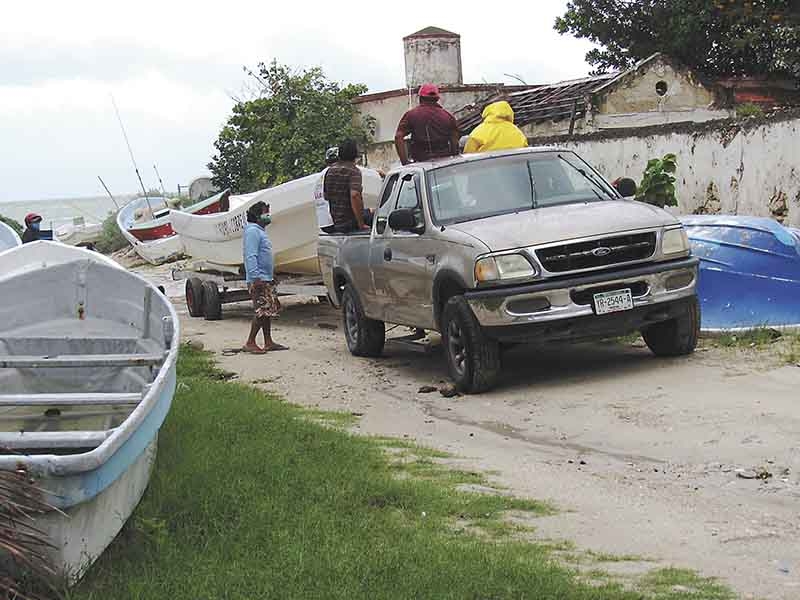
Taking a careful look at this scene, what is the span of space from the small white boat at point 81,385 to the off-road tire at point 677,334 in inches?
185

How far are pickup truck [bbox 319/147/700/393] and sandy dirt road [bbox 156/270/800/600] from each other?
0.50 metres

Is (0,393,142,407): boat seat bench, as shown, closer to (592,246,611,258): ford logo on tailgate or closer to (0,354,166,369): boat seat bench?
(0,354,166,369): boat seat bench

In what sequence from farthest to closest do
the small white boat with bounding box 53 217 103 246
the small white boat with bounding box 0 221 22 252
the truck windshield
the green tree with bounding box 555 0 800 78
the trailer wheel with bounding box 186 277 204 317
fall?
the small white boat with bounding box 53 217 103 246 < the green tree with bounding box 555 0 800 78 < the trailer wheel with bounding box 186 277 204 317 < the small white boat with bounding box 0 221 22 252 < the truck windshield

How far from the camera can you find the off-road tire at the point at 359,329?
13383 mm

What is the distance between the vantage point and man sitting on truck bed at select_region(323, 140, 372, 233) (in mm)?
14092

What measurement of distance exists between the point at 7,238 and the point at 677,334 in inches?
428

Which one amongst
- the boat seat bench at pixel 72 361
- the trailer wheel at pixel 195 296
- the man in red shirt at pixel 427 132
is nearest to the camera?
the boat seat bench at pixel 72 361

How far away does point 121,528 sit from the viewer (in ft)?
20.6

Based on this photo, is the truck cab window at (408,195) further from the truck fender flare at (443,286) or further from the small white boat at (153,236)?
the small white boat at (153,236)

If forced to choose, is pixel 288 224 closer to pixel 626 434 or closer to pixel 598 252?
pixel 598 252

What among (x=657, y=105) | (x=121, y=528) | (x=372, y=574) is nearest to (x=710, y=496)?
(x=372, y=574)

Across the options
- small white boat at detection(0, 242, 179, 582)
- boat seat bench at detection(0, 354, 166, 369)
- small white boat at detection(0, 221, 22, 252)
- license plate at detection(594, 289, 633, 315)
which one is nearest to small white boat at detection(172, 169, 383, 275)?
small white boat at detection(0, 221, 22, 252)

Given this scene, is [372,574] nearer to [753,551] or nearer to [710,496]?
[753,551]

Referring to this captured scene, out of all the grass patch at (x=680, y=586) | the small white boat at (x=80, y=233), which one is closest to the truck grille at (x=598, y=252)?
the grass patch at (x=680, y=586)
